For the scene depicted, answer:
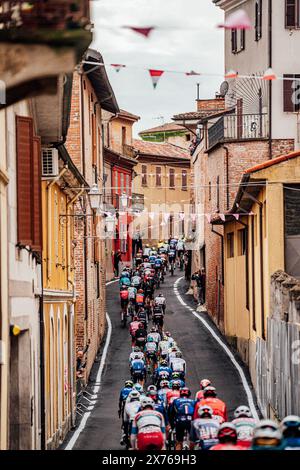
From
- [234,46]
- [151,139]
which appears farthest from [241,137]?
[151,139]

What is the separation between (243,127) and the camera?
52.0 metres

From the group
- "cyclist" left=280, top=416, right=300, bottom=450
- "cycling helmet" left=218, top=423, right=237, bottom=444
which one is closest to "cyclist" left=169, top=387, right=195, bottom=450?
"cycling helmet" left=218, top=423, right=237, bottom=444

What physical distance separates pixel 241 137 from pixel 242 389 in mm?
15244

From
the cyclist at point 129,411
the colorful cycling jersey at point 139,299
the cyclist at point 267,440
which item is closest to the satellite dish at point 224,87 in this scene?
the colorful cycling jersey at point 139,299

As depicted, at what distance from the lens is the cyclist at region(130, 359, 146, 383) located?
129 ft

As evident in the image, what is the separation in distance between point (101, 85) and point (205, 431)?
30.1 m

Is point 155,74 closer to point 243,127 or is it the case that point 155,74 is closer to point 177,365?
point 177,365

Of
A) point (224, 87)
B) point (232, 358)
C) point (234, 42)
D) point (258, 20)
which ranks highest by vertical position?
point (258, 20)

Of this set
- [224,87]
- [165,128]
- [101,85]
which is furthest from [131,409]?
[165,128]

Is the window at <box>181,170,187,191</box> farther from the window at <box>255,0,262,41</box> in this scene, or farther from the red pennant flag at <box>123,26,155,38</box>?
the red pennant flag at <box>123,26,155,38</box>

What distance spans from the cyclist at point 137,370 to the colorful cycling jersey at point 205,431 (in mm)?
16728

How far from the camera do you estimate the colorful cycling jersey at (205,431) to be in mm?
21516

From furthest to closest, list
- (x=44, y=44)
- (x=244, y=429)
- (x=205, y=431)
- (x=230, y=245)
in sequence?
(x=230, y=245) < (x=205, y=431) < (x=244, y=429) < (x=44, y=44)

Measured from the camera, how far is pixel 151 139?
390 ft
